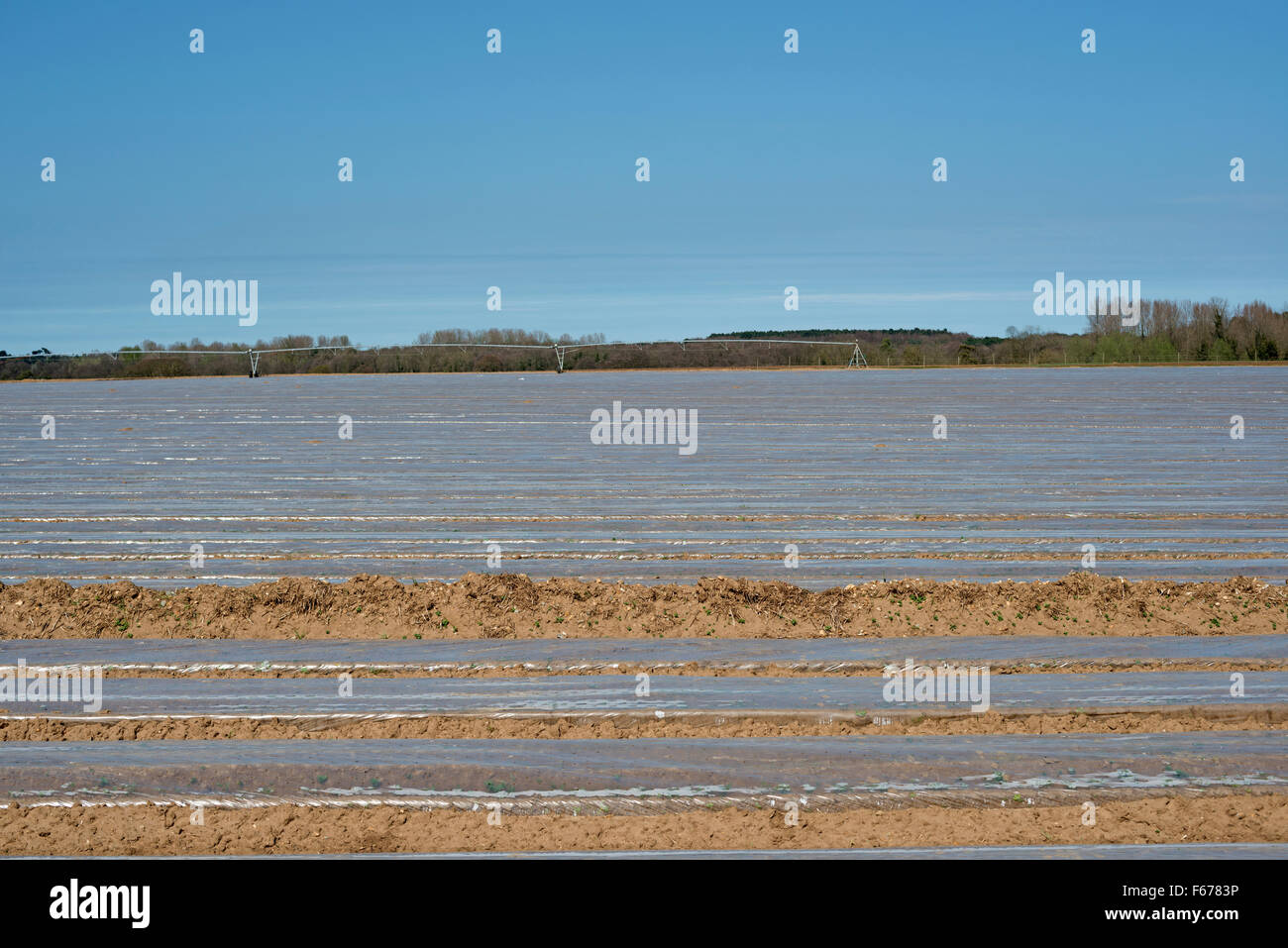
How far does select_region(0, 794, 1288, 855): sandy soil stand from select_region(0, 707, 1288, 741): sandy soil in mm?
876

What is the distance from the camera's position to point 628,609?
26.1 ft

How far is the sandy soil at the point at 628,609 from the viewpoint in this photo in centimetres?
765

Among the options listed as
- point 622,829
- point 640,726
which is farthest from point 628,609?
point 622,829

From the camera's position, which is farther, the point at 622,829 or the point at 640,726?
the point at 640,726

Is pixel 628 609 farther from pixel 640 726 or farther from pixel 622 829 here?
pixel 622 829

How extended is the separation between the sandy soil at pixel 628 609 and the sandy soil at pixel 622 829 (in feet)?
8.74

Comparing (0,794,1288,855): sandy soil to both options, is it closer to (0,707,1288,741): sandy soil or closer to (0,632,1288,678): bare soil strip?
(0,707,1288,741): sandy soil

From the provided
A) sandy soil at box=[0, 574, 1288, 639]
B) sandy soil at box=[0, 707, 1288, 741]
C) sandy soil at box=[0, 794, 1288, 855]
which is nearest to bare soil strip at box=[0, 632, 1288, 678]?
sandy soil at box=[0, 574, 1288, 639]

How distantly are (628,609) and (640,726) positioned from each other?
215 cm

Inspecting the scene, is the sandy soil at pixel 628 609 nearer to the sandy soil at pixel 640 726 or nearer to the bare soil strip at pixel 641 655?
the bare soil strip at pixel 641 655

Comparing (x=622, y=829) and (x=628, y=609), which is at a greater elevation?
(x=628, y=609)

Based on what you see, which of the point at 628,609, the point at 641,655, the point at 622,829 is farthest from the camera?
the point at 628,609

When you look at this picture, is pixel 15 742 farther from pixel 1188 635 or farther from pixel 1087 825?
pixel 1188 635
